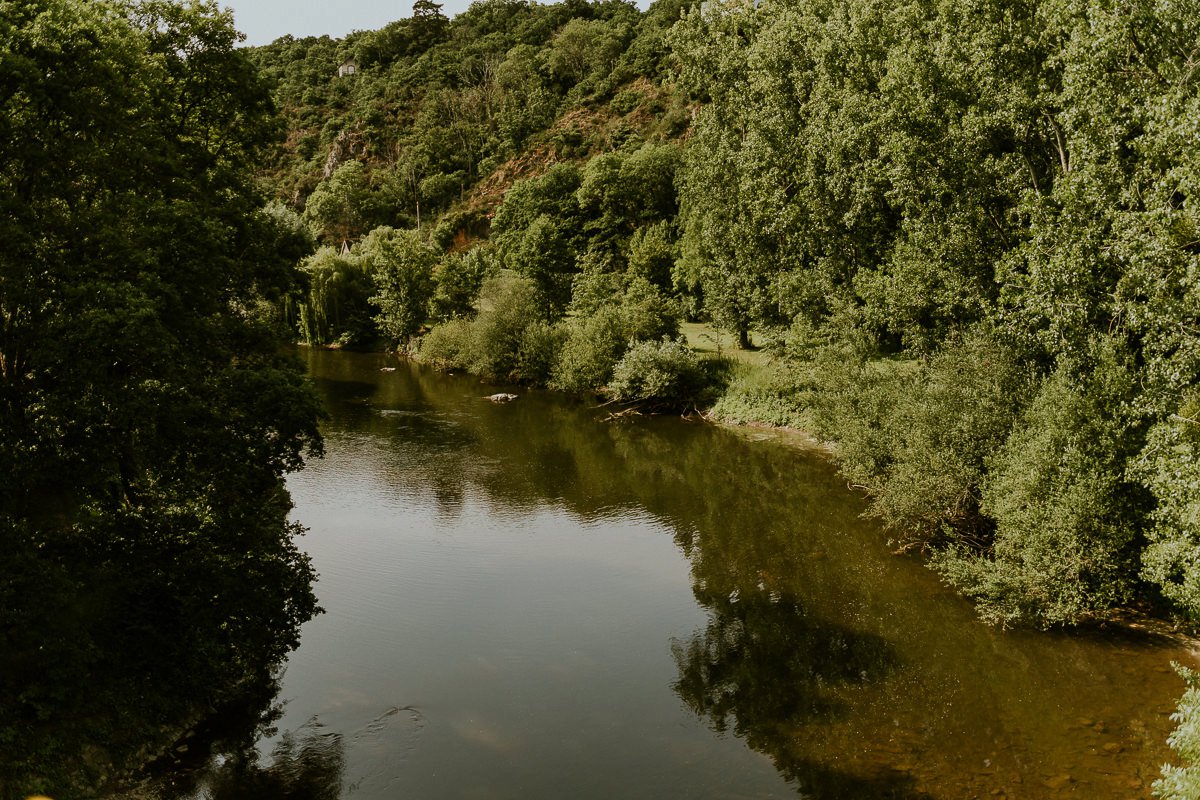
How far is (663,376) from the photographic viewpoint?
136 ft

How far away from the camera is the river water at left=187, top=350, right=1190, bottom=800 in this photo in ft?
44.3

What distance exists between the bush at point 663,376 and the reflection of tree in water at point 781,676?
21.6 metres

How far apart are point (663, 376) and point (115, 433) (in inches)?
1207

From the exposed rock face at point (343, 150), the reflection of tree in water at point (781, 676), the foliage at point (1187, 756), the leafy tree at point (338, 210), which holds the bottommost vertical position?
the reflection of tree in water at point (781, 676)

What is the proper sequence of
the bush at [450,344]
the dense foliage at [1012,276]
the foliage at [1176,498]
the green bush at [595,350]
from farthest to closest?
the bush at [450,344]
the green bush at [595,350]
the dense foliage at [1012,276]
the foliage at [1176,498]

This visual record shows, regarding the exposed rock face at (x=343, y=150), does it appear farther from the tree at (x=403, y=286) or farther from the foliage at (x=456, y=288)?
the foliage at (x=456, y=288)

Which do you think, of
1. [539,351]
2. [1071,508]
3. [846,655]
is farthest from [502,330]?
[1071,508]

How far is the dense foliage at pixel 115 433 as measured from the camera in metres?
12.0

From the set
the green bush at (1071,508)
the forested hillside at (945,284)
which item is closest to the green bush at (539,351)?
the forested hillside at (945,284)

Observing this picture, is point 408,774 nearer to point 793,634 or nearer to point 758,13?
point 793,634

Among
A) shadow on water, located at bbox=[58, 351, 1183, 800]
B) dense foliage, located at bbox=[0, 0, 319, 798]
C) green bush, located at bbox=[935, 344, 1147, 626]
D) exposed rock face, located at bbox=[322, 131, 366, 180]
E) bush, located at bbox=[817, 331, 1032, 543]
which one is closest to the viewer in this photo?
dense foliage, located at bbox=[0, 0, 319, 798]

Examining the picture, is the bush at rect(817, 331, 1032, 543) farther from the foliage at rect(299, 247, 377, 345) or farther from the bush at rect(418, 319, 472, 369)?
the foliage at rect(299, 247, 377, 345)

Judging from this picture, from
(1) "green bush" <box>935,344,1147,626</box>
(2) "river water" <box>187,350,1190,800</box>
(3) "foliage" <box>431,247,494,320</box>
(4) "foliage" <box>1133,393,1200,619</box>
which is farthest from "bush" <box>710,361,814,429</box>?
(3) "foliage" <box>431,247,494,320</box>

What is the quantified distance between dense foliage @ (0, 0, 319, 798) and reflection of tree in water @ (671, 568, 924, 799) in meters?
8.72
